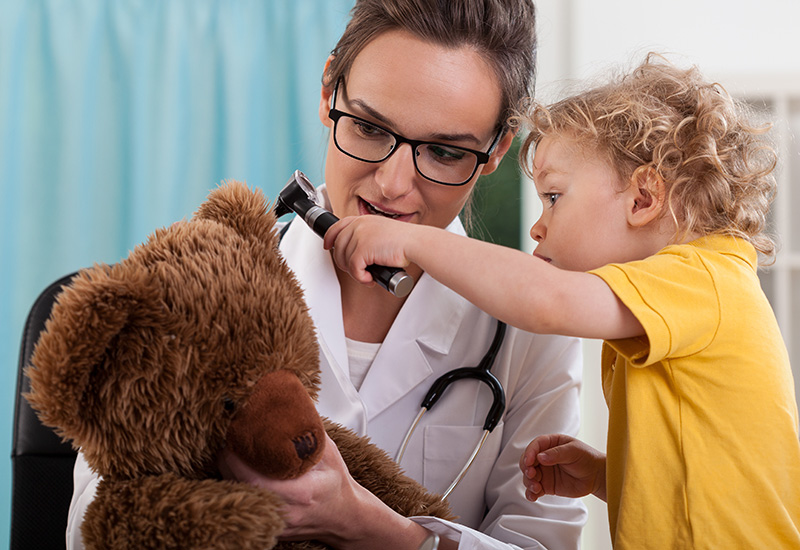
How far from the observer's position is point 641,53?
206 cm

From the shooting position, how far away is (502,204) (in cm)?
231

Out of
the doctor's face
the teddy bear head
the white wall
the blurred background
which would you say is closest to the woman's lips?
the doctor's face

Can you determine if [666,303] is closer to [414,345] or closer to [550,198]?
[550,198]

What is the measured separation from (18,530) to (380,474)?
769mm

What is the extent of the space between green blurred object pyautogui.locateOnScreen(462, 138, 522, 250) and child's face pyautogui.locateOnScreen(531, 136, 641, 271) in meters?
1.29

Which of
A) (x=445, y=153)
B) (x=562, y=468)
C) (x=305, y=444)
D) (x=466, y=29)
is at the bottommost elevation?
(x=562, y=468)

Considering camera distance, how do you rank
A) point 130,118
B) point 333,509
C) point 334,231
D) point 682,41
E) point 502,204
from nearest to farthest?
point 333,509 < point 334,231 < point 130,118 < point 682,41 < point 502,204

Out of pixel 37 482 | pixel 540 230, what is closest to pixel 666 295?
pixel 540 230

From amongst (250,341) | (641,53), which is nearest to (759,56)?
(641,53)

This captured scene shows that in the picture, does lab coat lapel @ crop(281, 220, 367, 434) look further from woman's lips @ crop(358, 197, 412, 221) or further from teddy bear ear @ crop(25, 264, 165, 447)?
Answer: teddy bear ear @ crop(25, 264, 165, 447)

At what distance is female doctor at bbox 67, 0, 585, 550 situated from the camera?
3.50 feet

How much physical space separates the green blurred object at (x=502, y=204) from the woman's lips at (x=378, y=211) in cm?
115

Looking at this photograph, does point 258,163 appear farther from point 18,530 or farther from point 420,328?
point 18,530

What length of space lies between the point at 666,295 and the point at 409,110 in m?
0.49
